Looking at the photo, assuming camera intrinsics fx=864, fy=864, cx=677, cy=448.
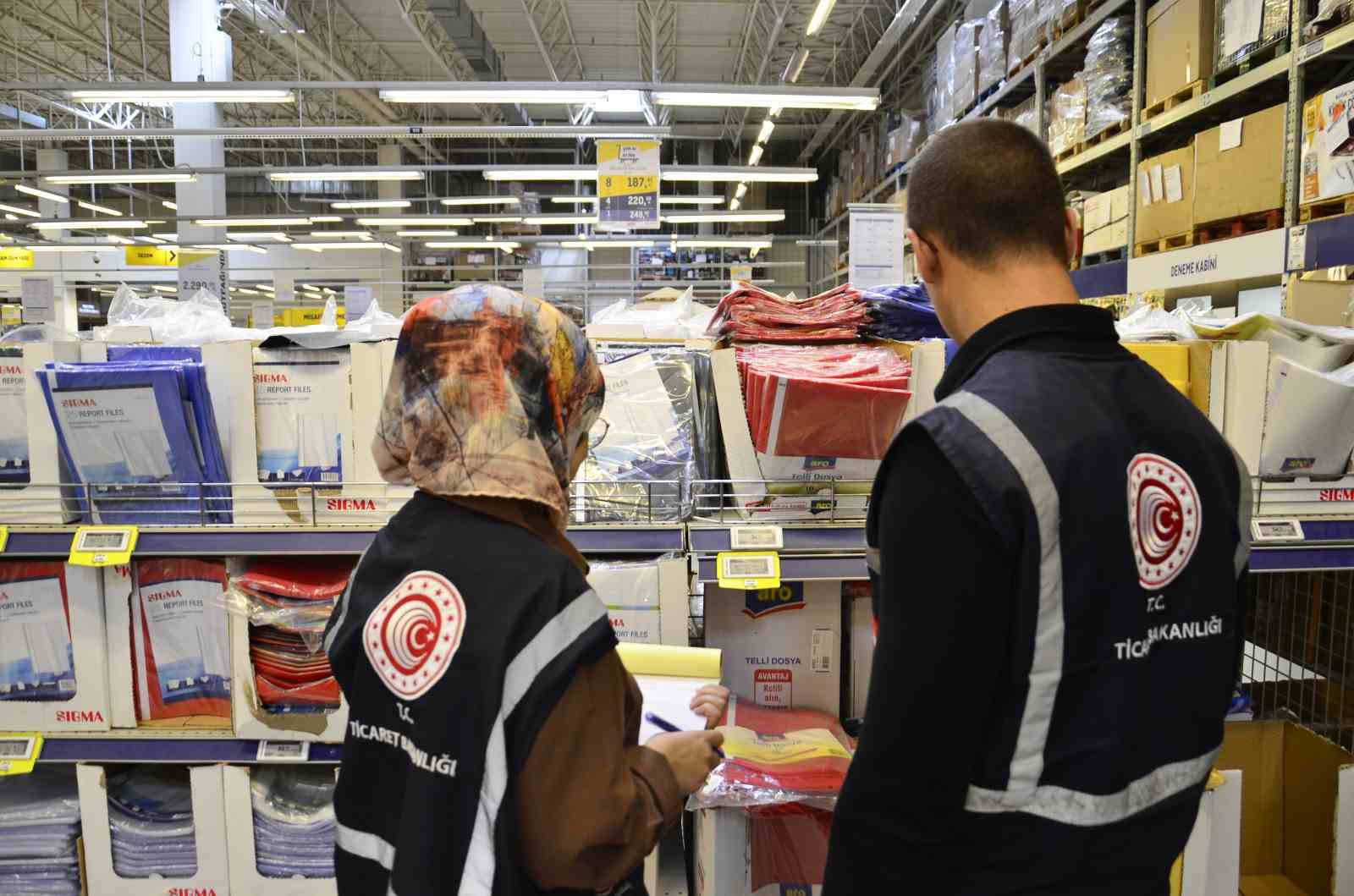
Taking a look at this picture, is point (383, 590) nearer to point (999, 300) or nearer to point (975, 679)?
point (975, 679)

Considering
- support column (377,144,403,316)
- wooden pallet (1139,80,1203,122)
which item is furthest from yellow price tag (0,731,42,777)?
support column (377,144,403,316)

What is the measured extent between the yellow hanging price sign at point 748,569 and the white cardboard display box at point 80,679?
140 centimetres

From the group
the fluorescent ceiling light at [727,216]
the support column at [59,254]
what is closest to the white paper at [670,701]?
the fluorescent ceiling light at [727,216]

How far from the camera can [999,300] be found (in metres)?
1.08

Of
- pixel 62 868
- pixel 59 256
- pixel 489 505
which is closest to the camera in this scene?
pixel 489 505

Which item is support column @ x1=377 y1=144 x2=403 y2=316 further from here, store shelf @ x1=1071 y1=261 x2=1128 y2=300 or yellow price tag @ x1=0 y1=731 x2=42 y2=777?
yellow price tag @ x1=0 y1=731 x2=42 y2=777

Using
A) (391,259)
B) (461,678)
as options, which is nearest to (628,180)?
(461,678)

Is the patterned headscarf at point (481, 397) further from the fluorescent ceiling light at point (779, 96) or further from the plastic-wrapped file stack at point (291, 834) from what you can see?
the fluorescent ceiling light at point (779, 96)

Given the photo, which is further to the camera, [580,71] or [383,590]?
[580,71]

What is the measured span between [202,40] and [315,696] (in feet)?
33.4

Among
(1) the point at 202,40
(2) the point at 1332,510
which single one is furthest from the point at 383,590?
(1) the point at 202,40

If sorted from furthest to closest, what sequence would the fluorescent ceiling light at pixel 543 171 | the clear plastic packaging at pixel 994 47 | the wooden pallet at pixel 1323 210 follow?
the fluorescent ceiling light at pixel 543 171
the clear plastic packaging at pixel 994 47
the wooden pallet at pixel 1323 210

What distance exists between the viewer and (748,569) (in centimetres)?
171

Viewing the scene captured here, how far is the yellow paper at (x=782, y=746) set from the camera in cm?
174
